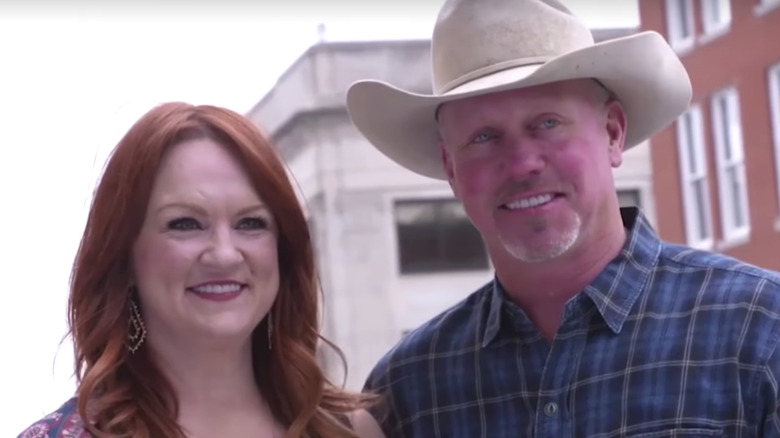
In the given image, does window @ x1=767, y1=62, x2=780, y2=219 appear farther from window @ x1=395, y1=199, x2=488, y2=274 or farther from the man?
the man

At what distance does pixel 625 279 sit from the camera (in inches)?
132

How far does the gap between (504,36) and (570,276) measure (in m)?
0.54

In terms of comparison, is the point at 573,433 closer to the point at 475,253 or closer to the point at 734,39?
the point at 734,39

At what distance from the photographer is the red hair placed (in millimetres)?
3244

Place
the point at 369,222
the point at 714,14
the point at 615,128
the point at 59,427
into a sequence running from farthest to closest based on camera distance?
the point at 369,222
the point at 714,14
the point at 615,128
the point at 59,427

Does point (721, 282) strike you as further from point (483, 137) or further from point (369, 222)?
point (369, 222)

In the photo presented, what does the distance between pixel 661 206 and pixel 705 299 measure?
1713cm

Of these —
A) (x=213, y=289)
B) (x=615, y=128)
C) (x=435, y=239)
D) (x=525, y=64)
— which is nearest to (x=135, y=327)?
(x=213, y=289)

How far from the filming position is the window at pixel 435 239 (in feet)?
89.5

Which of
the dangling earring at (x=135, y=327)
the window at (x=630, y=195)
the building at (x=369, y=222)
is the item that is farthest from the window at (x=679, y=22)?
the dangling earring at (x=135, y=327)

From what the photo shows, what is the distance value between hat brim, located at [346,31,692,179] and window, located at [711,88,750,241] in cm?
1497

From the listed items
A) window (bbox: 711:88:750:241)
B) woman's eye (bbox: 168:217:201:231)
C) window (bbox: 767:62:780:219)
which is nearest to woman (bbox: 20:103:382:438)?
woman's eye (bbox: 168:217:201:231)

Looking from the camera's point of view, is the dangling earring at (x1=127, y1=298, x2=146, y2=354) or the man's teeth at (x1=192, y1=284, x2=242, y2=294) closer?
the man's teeth at (x1=192, y1=284, x2=242, y2=294)

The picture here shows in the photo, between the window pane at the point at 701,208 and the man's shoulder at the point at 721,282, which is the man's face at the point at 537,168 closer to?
the man's shoulder at the point at 721,282
